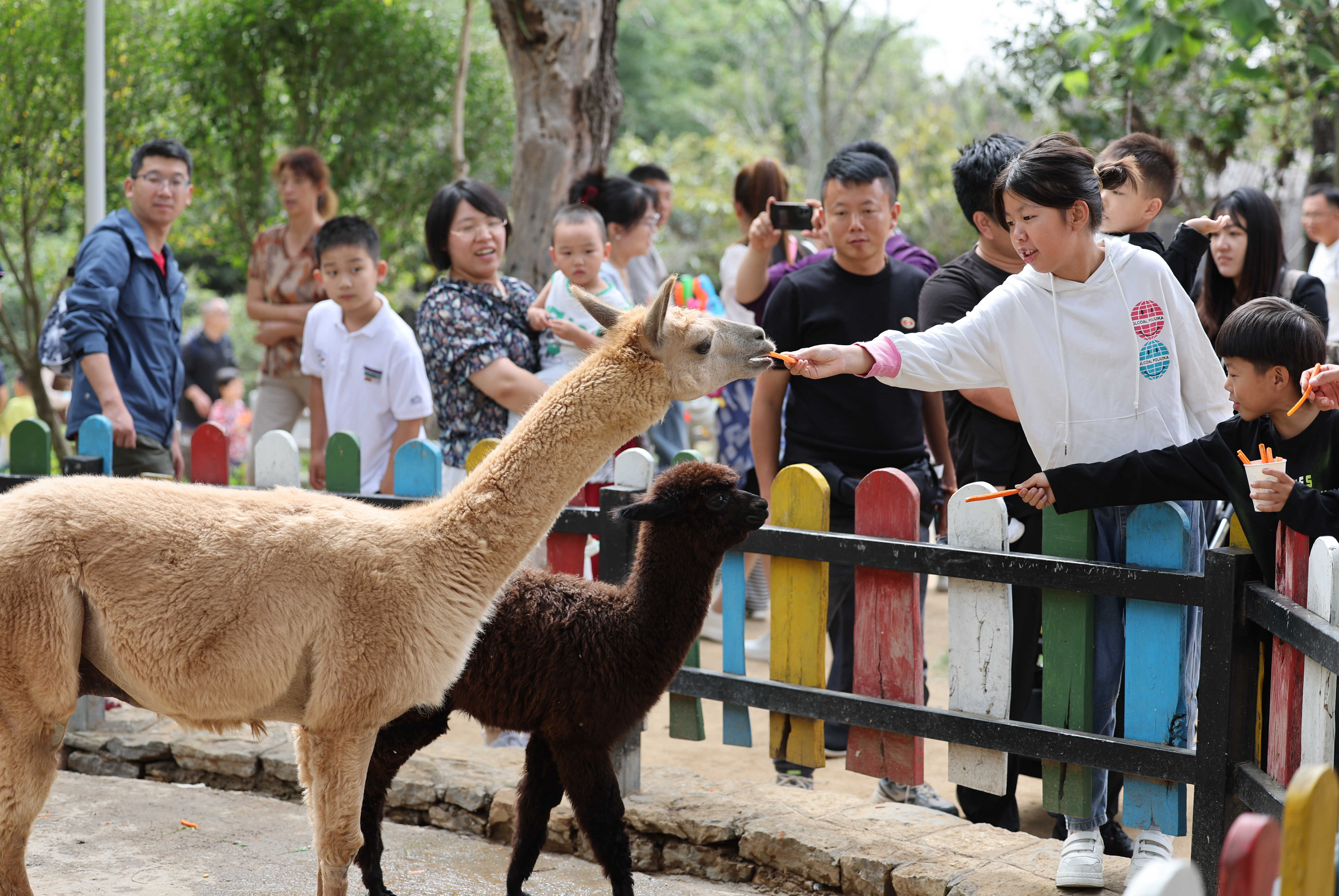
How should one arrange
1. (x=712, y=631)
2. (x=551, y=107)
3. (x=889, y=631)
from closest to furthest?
1. (x=889, y=631)
2. (x=712, y=631)
3. (x=551, y=107)

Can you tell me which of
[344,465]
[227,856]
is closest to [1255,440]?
[344,465]

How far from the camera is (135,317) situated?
18.2 feet

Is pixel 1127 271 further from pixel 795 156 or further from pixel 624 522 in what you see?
pixel 795 156

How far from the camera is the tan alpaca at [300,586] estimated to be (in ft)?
8.89

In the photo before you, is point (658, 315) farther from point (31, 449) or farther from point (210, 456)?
point (31, 449)

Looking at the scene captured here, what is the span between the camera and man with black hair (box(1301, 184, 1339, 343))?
7.03 m

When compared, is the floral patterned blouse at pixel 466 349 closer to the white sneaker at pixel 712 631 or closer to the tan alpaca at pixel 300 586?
the tan alpaca at pixel 300 586

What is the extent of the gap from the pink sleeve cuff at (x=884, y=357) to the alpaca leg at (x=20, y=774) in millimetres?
2367

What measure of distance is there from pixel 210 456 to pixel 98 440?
1.65 feet

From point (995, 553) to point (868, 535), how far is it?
1.46 feet

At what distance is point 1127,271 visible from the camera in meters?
3.46

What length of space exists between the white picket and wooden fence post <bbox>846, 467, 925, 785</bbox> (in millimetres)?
759

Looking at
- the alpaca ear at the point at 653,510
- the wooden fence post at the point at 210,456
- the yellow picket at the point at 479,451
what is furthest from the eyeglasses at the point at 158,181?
the alpaca ear at the point at 653,510

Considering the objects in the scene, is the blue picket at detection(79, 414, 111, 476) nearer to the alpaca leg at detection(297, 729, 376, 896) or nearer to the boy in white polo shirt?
the boy in white polo shirt
